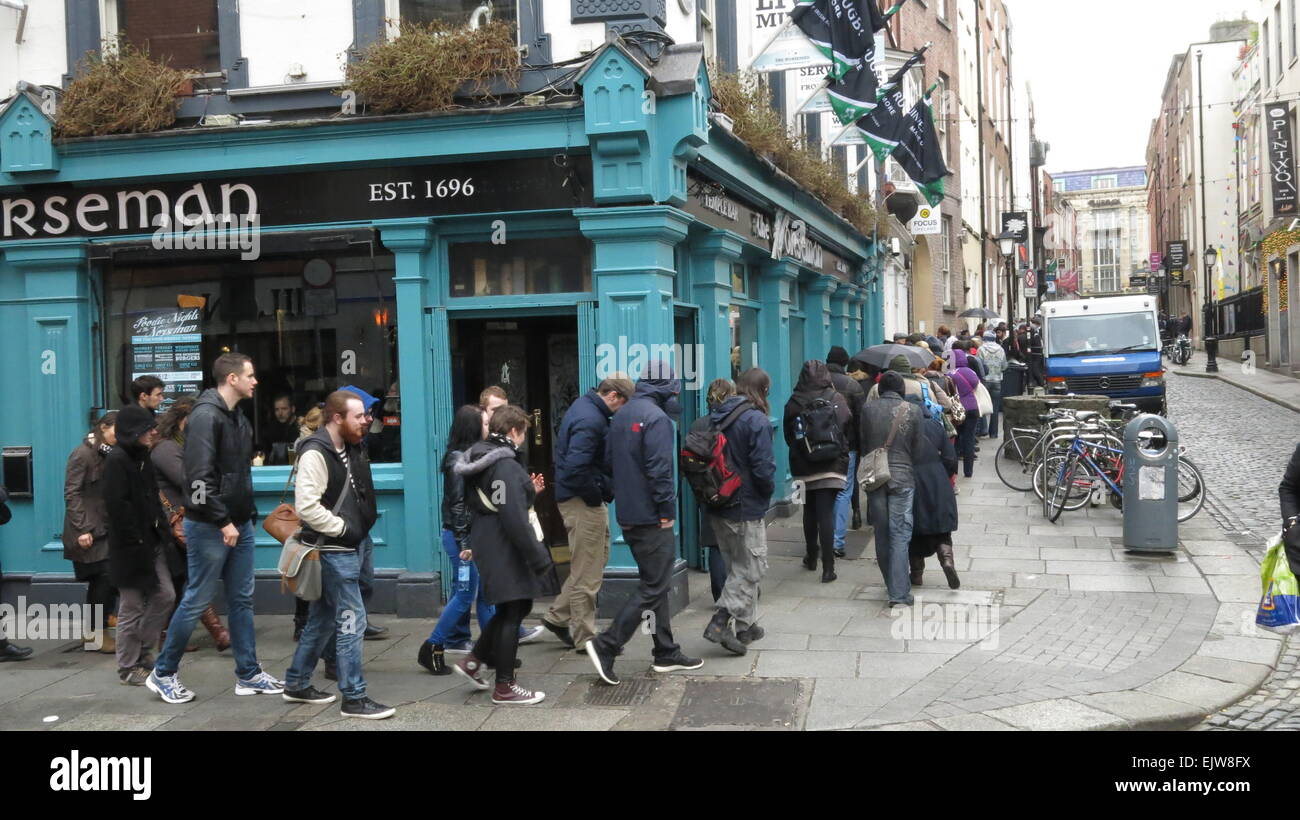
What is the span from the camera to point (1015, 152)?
5278cm

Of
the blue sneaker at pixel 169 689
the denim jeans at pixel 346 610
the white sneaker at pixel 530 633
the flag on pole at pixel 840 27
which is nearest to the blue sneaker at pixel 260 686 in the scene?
the blue sneaker at pixel 169 689

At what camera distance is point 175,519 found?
8.04 metres

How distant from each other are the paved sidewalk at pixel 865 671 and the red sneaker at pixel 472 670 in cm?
8

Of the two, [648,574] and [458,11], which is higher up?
[458,11]

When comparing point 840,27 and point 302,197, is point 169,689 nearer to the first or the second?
point 302,197

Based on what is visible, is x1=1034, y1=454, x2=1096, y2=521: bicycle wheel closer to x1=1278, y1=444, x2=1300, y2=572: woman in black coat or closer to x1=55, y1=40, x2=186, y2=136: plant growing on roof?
x1=1278, y1=444, x2=1300, y2=572: woman in black coat

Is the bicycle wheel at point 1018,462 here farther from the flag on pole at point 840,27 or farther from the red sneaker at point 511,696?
the red sneaker at point 511,696

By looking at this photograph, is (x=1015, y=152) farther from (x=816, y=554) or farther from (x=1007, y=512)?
(x=816, y=554)

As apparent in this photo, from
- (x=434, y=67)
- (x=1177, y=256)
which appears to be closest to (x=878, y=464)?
(x=434, y=67)

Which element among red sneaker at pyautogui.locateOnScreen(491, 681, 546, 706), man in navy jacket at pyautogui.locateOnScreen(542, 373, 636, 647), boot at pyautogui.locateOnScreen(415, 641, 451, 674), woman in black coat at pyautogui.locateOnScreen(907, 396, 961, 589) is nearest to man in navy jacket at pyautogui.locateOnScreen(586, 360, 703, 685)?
man in navy jacket at pyautogui.locateOnScreen(542, 373, 636, 647)

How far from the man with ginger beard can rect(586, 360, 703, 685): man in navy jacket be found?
4.64 ft

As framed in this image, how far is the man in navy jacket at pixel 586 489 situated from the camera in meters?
7.61

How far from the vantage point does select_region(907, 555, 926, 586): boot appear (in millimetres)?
9922

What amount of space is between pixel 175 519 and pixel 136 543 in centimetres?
56
